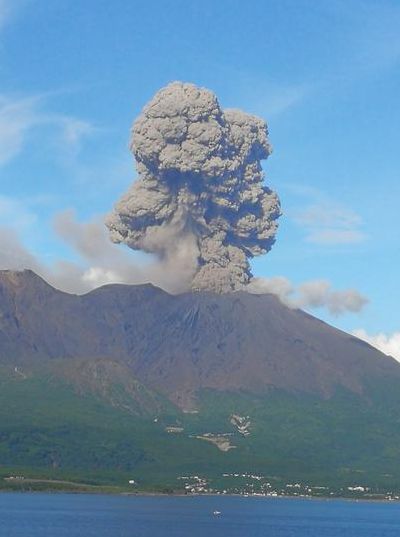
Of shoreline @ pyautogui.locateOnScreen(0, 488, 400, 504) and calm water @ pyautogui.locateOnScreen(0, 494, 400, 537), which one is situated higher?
shoreline @ pyautogui.locateOnScreen(0, 488, 400, 504)

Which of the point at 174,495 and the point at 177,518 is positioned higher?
the point at 174,495

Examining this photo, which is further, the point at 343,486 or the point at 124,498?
the point at 343,486

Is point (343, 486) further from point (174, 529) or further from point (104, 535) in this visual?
point (104, 535)

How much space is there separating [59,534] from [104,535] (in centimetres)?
385

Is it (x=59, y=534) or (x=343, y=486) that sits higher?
(x=343, y=486)

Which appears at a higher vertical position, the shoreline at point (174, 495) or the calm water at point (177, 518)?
the shoreline at point (174, 495)

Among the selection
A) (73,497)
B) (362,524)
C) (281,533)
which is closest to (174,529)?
(281,533)

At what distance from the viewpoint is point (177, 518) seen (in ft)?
465

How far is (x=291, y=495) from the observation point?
190625 mm

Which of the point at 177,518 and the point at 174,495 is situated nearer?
the point at 177,518

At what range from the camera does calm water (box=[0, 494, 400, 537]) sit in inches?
4783

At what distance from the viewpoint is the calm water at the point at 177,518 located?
4783 inches

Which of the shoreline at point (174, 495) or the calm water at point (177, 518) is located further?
the shoreline at point (174, 495)

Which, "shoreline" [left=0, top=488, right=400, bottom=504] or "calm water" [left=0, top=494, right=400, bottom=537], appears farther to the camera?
"shoreline" [left=0, top=488, right=400, bottom=504]
